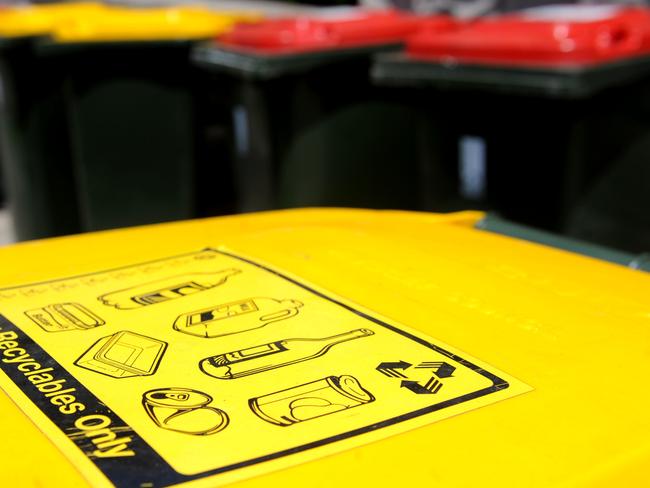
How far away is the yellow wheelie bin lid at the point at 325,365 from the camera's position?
27.6 inches

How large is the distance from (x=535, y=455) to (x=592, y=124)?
149cm

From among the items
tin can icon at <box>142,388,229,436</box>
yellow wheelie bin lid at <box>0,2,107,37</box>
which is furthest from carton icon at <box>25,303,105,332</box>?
yellow wheelie bin lid at <box>0,2,107,37</box>

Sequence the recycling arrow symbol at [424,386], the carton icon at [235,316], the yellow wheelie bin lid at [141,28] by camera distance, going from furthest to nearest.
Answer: the yellow wheelie bin lid at [141,28]
the carton icon at [235,316]
the recycling arrow symbol at [424,386]

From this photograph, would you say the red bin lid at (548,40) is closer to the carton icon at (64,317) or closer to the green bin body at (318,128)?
the green bin body at (318,128)

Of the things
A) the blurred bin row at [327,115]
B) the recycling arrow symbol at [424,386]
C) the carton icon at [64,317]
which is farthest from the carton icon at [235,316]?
the blurred bin row at [327,115]

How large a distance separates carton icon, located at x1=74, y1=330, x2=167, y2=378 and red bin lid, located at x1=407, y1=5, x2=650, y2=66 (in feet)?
4.60

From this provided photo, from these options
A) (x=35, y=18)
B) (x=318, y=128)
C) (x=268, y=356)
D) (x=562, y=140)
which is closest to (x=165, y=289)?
(x=268, y=356)

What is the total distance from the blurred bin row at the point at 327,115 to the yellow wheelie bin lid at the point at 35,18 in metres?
0.02

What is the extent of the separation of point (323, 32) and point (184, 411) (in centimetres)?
204

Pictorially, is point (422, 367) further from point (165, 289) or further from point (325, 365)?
point (165, 289)

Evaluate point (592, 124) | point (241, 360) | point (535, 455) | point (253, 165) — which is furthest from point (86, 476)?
point (253, 165)

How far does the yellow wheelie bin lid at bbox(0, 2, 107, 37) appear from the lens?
332cm

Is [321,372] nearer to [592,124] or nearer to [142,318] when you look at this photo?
[142,318]

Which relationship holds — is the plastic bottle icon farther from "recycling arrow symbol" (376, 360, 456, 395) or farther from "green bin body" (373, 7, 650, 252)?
"green bin body" (373, 7, 650, 252)
